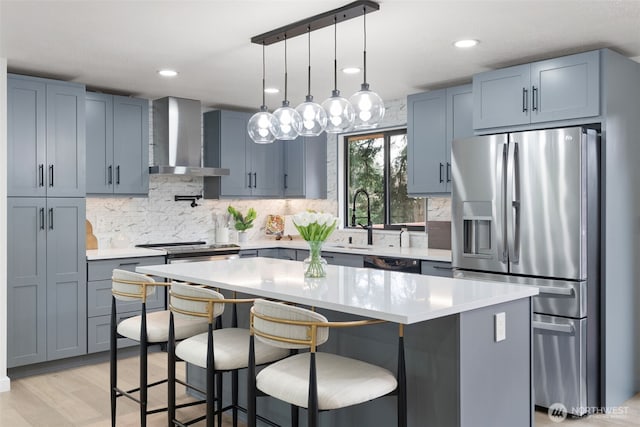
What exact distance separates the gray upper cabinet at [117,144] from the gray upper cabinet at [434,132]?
248 cm

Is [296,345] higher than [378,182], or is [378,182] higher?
[378,182]

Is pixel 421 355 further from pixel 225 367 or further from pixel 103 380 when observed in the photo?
pixel 103 380

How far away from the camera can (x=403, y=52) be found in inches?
157

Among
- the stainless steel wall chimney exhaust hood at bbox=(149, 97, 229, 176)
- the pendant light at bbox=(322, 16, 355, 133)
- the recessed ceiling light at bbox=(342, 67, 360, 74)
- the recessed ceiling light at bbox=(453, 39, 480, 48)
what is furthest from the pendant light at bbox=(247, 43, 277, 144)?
the stainless steel wall chimney exhaust hood at bbox=(149, 97, 229, 176)

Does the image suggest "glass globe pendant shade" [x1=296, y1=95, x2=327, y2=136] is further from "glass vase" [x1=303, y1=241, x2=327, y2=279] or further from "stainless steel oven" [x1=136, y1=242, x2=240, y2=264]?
"stainless steel oven" [x1=136, y1=242, x2=240, y2=264]

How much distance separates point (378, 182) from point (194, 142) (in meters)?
2.00

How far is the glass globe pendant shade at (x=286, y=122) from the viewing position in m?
3.33

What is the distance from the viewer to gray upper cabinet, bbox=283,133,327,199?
6.32 m

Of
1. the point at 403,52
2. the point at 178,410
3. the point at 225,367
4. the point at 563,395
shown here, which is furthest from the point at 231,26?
the point at 563,395

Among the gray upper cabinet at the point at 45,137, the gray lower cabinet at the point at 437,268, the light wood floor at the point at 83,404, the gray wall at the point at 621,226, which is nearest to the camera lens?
the light wood floor at the point at 83,404

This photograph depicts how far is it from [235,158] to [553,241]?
346 centimetres

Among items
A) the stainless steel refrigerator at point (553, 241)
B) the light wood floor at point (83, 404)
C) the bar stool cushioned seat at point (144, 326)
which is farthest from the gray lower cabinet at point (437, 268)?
the bar stool cushioned seat at point (144, 326)

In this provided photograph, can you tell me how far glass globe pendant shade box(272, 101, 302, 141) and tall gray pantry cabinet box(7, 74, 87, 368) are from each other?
217cm

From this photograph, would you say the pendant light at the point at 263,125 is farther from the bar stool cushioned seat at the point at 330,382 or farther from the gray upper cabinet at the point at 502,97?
the gray upper cabinet at the point at 502,97
